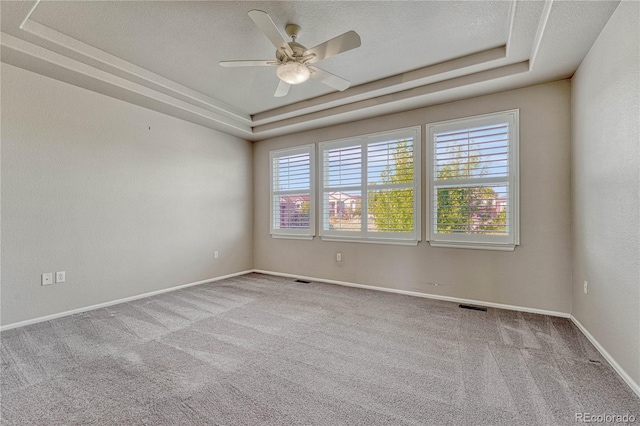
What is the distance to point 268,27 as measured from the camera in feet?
6.68

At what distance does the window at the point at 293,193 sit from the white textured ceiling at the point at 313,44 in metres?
1.35

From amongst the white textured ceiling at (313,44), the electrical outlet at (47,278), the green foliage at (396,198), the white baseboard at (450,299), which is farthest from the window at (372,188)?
the electrical outlet at (47,278)

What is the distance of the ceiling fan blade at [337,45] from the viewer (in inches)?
83.2

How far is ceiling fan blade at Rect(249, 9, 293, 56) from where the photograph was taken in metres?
1.90

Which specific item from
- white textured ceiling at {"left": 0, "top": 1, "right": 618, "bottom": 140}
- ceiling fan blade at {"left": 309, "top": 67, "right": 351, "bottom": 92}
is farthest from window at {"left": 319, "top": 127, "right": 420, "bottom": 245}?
ceiling fan blade at {"left": 309, "top": 67, "right": 351, "bottom": 92}

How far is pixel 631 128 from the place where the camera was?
1.87 metres

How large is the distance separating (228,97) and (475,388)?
4.23 m

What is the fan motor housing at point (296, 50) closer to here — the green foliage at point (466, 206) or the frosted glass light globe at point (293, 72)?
the frosted glass light globe at point (293, 72)

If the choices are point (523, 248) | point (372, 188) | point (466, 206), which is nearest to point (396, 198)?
point (372, 188)

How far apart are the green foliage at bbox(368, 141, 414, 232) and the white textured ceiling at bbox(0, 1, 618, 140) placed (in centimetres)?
69

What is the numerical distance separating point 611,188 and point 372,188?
2.56 metres

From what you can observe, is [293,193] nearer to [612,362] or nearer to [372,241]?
[372,241]

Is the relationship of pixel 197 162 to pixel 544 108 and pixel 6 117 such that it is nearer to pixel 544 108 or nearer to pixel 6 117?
pixel 6 117

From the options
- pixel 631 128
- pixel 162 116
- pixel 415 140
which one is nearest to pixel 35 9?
pixel 162 116
